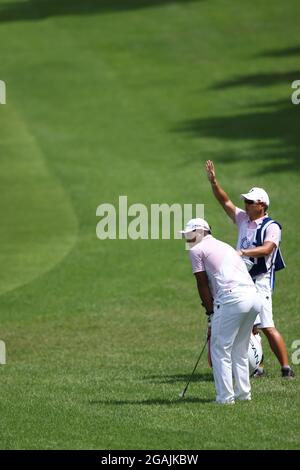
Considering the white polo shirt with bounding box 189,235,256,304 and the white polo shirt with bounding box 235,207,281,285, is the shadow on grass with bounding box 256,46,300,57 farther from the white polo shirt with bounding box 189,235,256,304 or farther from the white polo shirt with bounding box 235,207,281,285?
the white polo shirt with bounding box 189,235,256,304

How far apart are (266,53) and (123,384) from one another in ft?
90.7

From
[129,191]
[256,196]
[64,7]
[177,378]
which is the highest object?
[256,196]

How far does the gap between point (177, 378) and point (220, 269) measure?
116 inches

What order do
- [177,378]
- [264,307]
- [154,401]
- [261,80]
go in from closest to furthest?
[154,401] < [264,307] < [177,378] < [261,80]

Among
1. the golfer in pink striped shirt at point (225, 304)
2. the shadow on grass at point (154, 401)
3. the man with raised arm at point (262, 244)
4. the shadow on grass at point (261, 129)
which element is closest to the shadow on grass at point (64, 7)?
the shadow on grass at point (261, 129)

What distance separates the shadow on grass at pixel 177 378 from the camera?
50.2 feet

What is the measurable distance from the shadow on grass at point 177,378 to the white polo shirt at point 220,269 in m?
2.47

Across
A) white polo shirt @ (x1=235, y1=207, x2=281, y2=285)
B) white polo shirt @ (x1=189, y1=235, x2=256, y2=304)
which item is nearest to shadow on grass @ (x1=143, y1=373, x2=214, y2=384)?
white polo shirt @ (x1=235, y1=207, x2=281, y2=285)

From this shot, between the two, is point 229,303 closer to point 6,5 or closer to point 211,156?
point 211,156

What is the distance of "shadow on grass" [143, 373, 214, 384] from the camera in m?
15.3

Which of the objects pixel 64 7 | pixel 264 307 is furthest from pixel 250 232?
pixel 64 7

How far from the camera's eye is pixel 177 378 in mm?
15508

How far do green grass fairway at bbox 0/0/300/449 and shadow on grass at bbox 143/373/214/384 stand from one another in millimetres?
59

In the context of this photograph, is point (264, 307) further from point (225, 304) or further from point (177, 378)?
point (225, 304)
